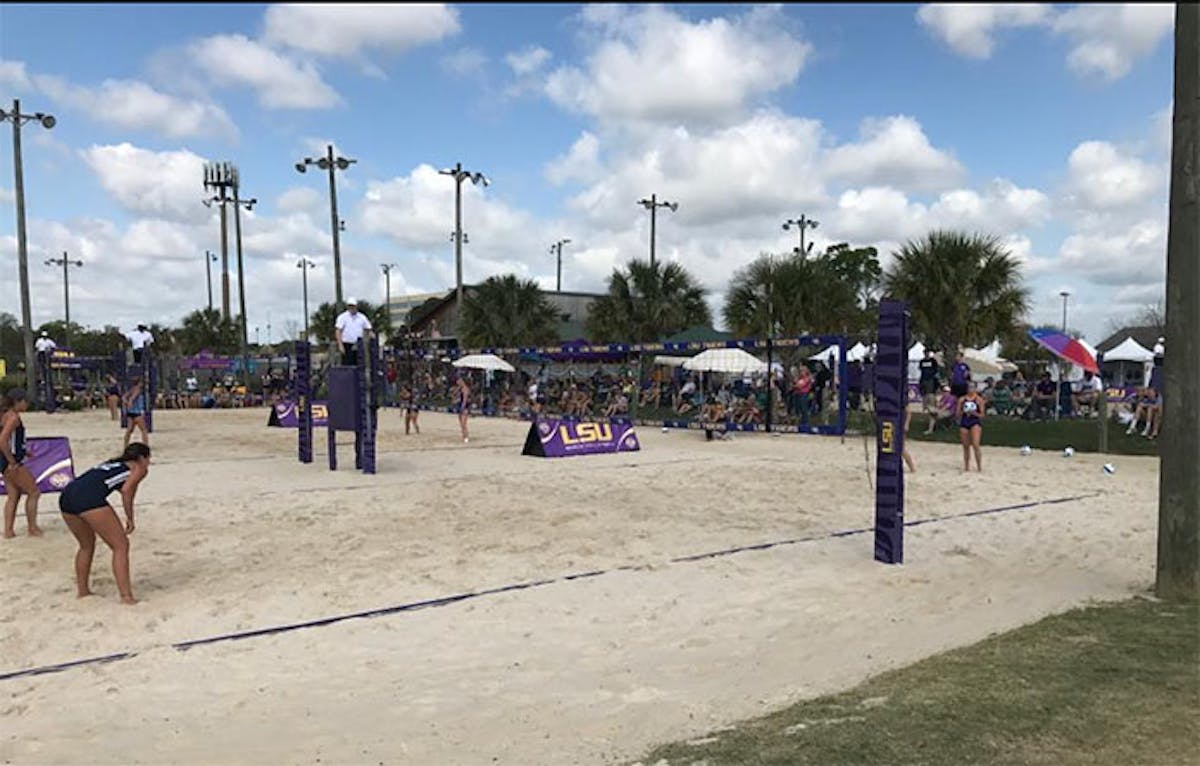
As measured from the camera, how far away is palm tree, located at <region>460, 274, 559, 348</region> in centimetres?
3288

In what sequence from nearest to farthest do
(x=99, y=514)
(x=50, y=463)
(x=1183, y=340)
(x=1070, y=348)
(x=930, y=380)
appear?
(x=99, y=514) < (x=1183, y=340) < (x=50, y=463) < (x=1070, y=348) < (x=930, y=380)

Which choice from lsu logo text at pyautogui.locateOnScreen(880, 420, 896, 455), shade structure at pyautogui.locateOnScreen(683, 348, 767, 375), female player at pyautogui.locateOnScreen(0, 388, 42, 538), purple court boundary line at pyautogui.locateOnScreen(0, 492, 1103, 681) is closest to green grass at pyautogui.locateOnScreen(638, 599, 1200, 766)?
lsu logo text at pyautogui.locateOnScreen(880, 420, 896, 455)

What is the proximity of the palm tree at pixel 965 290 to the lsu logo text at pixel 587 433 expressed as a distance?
9121 millimetres

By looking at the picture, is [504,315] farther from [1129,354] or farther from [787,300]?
[1129,354]

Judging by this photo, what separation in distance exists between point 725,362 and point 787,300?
4732mm

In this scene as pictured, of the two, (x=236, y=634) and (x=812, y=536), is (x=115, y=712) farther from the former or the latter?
(x=812, y=536)

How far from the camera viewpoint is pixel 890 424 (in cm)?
701

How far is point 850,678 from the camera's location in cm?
432

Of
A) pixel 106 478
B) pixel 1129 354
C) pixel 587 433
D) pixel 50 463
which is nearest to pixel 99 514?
pixel 106 478

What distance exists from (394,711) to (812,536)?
484 centimetres

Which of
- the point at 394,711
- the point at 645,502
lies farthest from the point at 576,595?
the point at 645,502

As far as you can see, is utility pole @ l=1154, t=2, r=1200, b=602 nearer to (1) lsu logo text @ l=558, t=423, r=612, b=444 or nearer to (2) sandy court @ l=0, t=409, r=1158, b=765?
(2) sandy court @ l=0, t=409, r=1158, b=765

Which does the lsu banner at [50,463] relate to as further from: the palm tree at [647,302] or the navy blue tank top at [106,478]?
the palm tree at [647,302]

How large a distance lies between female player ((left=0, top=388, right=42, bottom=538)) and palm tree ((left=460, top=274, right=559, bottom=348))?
2538 cm
